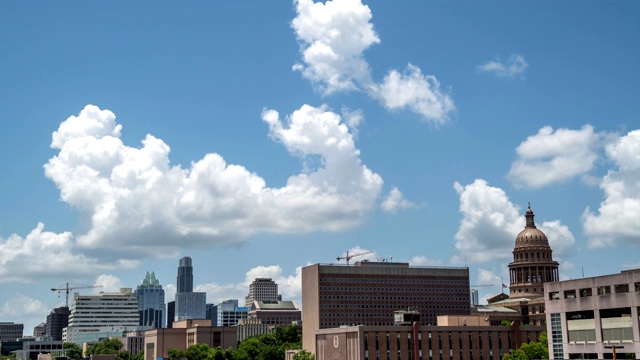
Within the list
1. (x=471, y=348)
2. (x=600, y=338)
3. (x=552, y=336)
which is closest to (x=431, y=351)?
(x=471, y=348)

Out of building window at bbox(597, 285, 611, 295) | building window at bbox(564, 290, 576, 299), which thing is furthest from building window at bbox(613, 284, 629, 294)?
building window at bbox(564, 290, 576, 299)

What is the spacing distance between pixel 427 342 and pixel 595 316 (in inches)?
2148

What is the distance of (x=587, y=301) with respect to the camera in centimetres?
10819

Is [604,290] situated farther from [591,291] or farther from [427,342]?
[427,342]

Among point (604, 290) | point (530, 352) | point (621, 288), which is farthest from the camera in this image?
point (530, 352)

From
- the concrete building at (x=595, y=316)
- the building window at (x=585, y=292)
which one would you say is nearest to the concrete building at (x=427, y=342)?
the concrete building at (x=595, y=316)

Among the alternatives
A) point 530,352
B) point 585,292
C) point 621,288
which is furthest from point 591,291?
point 530,352

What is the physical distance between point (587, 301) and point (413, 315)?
59449mm

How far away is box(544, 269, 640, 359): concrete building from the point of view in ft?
330

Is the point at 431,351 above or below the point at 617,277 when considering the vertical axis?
below

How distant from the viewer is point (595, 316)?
106625 millimetres

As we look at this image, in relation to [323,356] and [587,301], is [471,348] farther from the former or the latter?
[587,301]

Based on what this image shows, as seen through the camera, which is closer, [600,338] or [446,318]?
[600,338]

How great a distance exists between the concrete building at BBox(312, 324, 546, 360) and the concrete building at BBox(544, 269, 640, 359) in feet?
145
